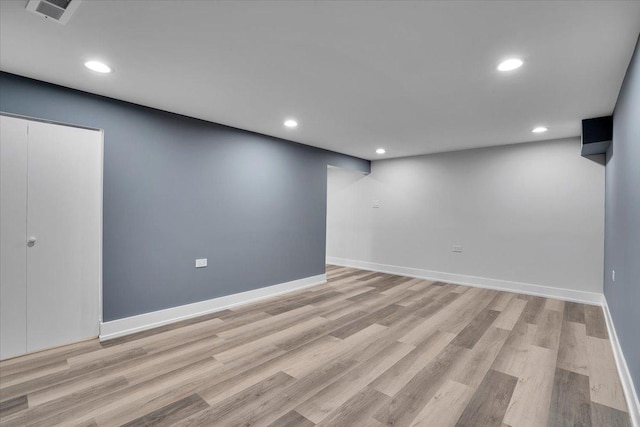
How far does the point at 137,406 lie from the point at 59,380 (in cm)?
84

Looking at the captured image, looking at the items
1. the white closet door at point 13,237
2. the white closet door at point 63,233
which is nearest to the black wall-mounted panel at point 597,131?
the white closet door at point 63,233

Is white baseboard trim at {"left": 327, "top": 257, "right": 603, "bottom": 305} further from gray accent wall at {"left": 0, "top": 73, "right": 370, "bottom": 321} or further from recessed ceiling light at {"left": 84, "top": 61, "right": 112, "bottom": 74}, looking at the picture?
recessed ceiling light at {"left": 84, "top": 61, "right": 112, "bottom": 74}

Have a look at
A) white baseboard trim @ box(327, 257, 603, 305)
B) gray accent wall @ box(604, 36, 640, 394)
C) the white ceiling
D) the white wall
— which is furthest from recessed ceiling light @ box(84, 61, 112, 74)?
white baseboard trim @ box(327, 257, 603, 305)

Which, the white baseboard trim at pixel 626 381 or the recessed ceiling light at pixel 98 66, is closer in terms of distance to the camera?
the white baseboard trim at pixel 626 381

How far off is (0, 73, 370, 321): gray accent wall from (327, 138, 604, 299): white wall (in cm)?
210

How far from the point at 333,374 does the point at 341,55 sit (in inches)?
96.6

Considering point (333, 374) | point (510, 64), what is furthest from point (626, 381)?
point (510, 64)

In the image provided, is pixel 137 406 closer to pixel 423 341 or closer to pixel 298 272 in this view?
pixel 423 341

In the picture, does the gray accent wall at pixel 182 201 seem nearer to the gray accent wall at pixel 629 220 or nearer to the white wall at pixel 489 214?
the white wall at pixel 489 214

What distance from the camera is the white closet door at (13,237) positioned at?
8.36 ft

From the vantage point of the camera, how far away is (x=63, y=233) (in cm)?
285

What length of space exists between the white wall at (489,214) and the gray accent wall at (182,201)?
2103 mm

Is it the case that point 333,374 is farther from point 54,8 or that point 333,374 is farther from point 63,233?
point 54,8

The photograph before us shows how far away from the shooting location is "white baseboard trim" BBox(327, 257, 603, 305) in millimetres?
4340
